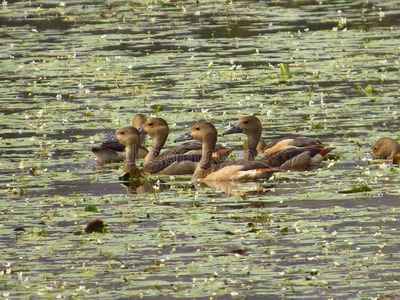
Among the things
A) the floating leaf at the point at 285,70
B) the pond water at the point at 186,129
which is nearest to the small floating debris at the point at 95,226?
the pond water at the point at 186,129

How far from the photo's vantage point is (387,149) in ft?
47.0

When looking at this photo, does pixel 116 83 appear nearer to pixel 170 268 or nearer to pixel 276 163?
pixel 276 163

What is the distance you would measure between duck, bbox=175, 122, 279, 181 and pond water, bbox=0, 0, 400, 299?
0.31 meters

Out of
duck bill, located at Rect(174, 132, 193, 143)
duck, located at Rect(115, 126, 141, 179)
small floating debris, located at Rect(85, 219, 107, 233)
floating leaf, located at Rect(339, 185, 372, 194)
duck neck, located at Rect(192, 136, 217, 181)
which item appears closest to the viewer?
small floating debris, located at Rect(85, 219, 107, 233)

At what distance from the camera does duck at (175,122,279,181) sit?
13867 mm

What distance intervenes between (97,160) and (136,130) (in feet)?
2.39

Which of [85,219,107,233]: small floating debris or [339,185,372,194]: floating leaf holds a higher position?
[85,219,107,233]: small floating debris

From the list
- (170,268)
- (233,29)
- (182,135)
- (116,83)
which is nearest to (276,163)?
(182,135)

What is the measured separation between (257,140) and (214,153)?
722 millimetres

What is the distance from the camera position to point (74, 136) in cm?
1698

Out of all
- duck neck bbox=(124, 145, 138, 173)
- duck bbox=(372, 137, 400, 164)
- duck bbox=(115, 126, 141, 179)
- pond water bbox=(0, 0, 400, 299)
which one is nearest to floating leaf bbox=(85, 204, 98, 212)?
pond water bbox=(0, 0, 400, 299)

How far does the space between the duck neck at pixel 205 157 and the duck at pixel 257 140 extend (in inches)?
21.7

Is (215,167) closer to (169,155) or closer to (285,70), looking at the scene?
(169,155)

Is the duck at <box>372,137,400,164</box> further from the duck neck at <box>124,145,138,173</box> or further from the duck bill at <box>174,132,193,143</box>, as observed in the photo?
the duck neck at <box>124,145,138,173</box>
